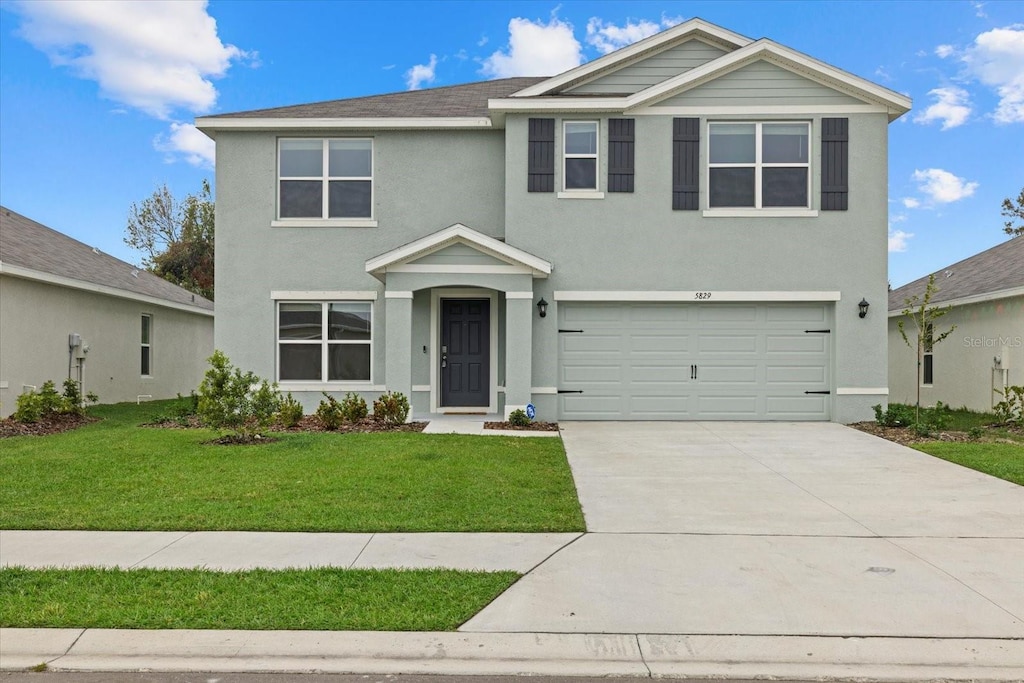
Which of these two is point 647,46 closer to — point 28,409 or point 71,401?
point 71,401

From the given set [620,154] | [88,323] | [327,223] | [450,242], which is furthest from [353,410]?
[88,323]

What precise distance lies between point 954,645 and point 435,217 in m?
12.4

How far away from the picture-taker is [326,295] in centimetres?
1475

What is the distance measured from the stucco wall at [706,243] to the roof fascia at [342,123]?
1.23 meters

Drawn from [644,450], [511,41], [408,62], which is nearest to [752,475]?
[644,450]

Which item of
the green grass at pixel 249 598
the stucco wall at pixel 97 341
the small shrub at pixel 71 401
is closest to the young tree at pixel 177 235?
the stucco wall at pixel 97 341

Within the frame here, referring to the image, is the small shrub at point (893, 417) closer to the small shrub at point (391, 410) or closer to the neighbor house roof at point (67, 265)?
the small shrub at point (391, 410)

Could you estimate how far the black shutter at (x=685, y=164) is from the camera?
13898mm

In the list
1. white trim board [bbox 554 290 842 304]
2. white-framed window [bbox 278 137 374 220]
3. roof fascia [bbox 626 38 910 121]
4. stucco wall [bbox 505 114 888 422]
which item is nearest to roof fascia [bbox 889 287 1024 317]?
stucco wall [bbox 505 114 888 422]

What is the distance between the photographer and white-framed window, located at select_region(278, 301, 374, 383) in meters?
14.8

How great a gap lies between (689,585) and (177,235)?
42.8m

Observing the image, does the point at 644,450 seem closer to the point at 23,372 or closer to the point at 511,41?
the point at 23,372

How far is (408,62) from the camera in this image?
25125mm

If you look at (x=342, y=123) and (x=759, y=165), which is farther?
(x=342, y=123)
